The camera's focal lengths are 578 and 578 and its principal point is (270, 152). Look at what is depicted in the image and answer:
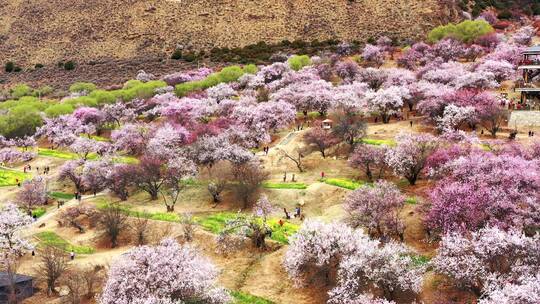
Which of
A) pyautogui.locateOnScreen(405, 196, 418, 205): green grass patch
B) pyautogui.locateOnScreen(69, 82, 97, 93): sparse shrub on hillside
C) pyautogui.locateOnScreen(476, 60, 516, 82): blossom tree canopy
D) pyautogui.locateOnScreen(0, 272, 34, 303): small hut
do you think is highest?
pyautogui.locateOnScreen(476, 60, 516, 82): blossom tree canopy

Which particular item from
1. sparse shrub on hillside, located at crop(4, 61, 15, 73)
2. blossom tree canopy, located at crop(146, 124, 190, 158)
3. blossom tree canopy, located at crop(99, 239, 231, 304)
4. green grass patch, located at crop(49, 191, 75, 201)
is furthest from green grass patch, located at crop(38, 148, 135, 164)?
sparse shrub on hillside, located at crop(4, 61, 15, 73)

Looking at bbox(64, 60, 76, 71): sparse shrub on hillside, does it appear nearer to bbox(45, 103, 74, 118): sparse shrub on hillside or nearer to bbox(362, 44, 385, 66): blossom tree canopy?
bbox(45, 103, 74, 118): sparse shrub on hillside

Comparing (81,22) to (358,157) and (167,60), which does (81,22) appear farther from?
(358,157)

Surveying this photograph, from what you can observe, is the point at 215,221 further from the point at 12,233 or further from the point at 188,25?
the point at 188,25

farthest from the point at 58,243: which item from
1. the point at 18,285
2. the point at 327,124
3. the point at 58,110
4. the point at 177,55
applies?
the point at 177,55

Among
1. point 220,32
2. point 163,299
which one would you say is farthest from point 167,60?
point 163,299

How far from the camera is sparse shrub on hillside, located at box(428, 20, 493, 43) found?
82.6 metres

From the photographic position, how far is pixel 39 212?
47719 millimetres

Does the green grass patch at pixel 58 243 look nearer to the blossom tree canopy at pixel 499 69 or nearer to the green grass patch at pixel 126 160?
the green grass patch at pixel 126 160

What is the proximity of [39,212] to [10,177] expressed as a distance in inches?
448

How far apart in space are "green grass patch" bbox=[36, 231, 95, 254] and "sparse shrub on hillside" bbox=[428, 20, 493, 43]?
6113 cm

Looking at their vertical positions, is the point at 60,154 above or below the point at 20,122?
below

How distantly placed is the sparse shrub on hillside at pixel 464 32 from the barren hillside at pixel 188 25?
36.1ft

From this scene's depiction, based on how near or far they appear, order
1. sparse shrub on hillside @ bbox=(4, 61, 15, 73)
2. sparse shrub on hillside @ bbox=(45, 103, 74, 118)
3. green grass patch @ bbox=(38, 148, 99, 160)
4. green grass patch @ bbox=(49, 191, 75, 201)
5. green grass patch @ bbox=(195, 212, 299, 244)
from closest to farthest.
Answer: green grass patch @ bbox=(195, 212, 299, 244)
green grass patch @ bbox=(49, 191, 75, 201)
green grass patch @ bbox=(38, 148, 99, 160)
sparse shrub on hillside @ bbox=(45, 103, 74, 118)
sparse shrub on hillside @ bbox=(4, 61, 15, 73)
